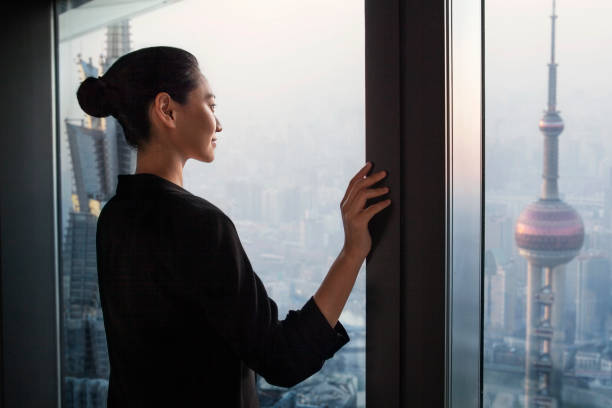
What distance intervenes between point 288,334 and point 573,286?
1.51 feet

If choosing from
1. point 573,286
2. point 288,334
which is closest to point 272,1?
point 288,334

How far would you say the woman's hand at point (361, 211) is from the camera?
1027mm

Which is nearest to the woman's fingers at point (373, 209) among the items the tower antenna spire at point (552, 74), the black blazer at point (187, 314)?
the black blazer at point (187, 314)

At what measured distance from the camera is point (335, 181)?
3.71 ft

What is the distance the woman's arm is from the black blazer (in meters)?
0.05

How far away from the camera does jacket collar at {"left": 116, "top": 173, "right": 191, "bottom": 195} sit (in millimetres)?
1055

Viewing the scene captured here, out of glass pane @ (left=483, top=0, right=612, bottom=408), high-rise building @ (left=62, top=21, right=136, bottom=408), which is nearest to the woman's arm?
glass pane @ (left=483, top=0, right=612, bottom=408)

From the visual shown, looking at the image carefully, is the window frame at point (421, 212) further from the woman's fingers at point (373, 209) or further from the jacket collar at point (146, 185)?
the jacket collar at point (146, 185)

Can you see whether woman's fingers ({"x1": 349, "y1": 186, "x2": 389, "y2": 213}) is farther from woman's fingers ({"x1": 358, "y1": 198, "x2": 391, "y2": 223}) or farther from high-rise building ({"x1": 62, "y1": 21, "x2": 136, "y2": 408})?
high-rise building ({"x1": 62, "y1": 21, "x2": 136, "y2": 408})

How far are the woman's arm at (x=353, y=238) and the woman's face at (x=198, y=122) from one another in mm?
A: 291

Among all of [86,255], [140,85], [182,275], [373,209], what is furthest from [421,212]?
[86,255]

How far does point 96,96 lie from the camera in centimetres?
113

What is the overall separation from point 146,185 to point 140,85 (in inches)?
7.2

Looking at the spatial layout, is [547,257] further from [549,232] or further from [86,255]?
[86,255]
